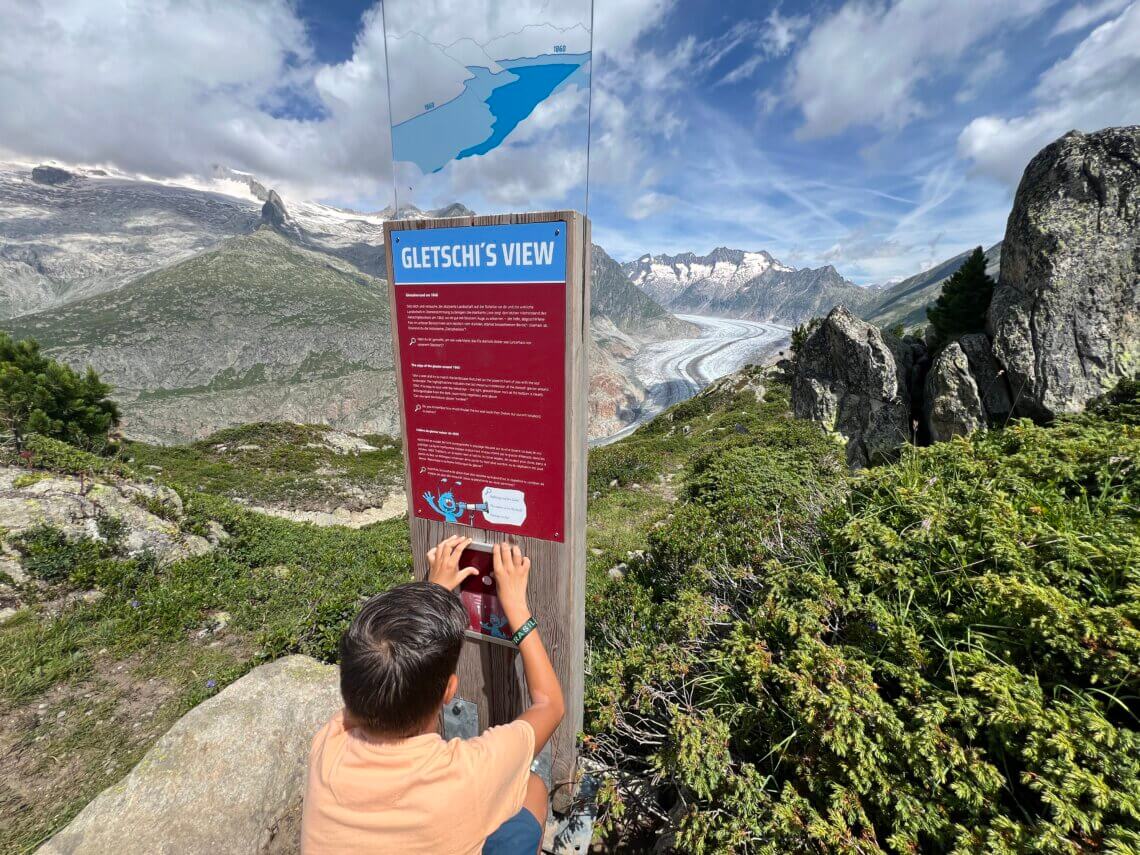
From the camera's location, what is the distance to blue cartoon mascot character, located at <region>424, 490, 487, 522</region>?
9.48 ft

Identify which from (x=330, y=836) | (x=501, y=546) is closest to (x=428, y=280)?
(x=501, y=546)

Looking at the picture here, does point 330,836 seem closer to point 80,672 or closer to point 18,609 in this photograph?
point 80,672

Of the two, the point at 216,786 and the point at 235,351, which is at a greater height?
the point at 235,351

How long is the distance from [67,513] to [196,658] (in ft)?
12.4

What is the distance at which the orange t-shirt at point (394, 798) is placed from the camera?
1.68 m

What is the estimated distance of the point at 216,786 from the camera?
334cm

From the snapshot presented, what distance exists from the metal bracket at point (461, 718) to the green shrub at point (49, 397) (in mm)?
23999

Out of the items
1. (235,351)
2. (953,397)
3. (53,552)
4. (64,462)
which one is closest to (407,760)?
(53,552)

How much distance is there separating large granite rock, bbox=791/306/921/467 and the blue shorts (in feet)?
46.0

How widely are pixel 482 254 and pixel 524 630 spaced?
2123 mm

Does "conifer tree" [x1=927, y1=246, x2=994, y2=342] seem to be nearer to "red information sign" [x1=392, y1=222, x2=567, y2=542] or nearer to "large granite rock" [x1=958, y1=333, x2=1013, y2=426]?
"large granite rock" [x1=958, y1=333, x2=1013, y2=426]

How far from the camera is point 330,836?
1.68 meters

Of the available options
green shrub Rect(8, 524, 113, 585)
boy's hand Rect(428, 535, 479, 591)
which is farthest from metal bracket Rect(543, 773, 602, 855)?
green shrub Rect(8, 524, 113, 585)

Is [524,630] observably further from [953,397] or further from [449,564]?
[953,397]
